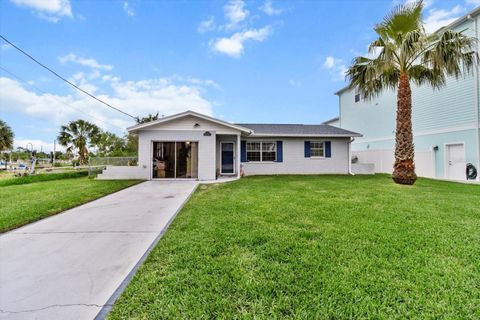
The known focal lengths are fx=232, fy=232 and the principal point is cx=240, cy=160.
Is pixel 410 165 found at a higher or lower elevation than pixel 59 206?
higher

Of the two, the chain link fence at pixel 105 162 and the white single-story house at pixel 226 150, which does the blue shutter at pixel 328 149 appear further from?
the chain link fence at pixel 105 162

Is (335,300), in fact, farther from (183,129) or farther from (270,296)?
(183,129)

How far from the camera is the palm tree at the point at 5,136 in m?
24.8

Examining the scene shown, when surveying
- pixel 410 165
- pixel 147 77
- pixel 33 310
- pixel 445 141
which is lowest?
pixel 33 310

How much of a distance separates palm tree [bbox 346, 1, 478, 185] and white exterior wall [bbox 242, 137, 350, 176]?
489 cm

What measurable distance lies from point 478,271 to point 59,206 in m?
8.86

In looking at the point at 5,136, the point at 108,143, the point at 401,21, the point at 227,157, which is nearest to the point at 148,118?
the point at 108,143

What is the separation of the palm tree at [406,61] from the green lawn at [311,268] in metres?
5.11

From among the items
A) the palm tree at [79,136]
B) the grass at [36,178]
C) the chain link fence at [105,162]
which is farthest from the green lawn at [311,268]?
the palm tree at [79,136]

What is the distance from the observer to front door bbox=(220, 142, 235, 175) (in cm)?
1423

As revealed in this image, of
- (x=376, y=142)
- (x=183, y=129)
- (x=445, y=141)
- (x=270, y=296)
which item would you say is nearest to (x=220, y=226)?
(x=270, y=296)

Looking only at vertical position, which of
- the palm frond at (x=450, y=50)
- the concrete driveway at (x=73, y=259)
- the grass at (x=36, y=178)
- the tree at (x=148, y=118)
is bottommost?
the concrete driveway at (x=73, y=259)

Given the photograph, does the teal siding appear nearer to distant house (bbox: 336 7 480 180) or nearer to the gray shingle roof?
distant house (bbox: 336 7 480 180)

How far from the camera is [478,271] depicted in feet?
9.21
